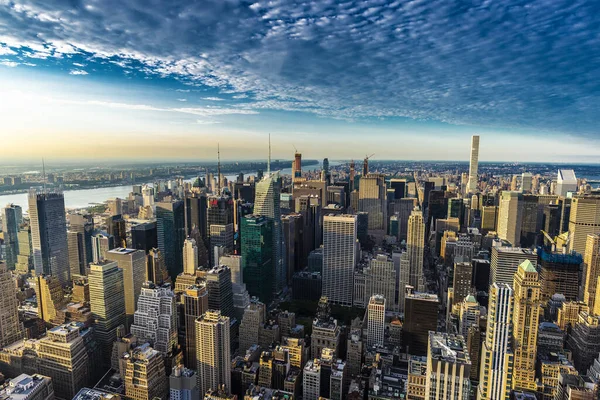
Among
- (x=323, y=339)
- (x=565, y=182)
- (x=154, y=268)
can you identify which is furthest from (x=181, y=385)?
(x=565, y=182)

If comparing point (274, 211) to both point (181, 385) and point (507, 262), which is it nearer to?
point (181, 385)

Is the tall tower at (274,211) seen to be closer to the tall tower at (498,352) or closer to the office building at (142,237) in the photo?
the office building at (142,237)

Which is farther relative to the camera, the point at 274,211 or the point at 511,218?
the point at 511,218

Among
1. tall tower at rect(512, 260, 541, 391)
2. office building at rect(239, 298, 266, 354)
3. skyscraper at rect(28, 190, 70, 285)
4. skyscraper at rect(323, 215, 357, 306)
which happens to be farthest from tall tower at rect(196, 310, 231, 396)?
skyscraper at rect(28, 190, 70, 285)

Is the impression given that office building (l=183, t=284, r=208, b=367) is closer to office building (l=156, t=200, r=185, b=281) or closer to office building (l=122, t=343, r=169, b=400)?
office building (l=122, t=343, r=169, b=400)

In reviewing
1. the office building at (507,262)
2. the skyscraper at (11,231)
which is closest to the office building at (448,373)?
the office building at (507,262)
